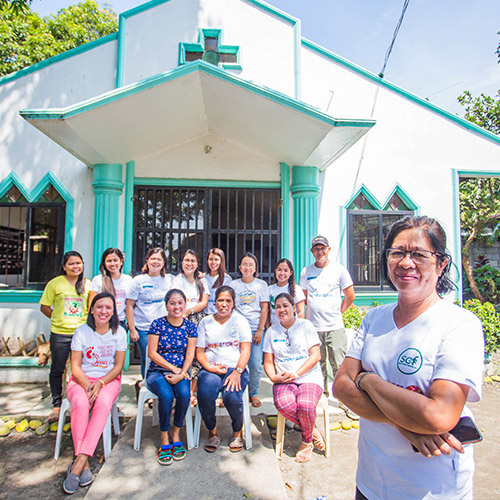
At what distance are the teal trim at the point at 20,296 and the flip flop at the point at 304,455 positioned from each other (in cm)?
417

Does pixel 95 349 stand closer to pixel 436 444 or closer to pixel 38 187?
pixel 436 444

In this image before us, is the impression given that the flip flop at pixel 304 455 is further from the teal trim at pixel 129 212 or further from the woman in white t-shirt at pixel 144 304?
the teal trim at pixel 129 212

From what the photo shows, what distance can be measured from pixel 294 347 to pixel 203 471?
4.03 feet

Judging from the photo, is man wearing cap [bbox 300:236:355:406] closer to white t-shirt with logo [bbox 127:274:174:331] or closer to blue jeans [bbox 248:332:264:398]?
blue jeans [bbox 248:332:264:398]

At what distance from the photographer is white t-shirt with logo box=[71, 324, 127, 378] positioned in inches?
125

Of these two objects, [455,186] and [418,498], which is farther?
[455,186]

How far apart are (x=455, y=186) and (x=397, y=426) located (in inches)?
218

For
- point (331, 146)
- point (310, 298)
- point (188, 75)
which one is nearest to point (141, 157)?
point (188, 75)

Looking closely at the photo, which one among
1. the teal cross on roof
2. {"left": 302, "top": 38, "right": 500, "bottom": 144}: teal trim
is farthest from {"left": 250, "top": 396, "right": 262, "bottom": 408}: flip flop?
{"left": 302, "top": 38, "right": 500, "bottom": 144}: teal trim

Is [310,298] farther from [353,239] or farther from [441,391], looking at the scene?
[441,391]

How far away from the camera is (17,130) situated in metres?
5.34

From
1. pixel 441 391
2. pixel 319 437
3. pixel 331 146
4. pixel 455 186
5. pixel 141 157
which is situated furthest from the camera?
pixel 455 186

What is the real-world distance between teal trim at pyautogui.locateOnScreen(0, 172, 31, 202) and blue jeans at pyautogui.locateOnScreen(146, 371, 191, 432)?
3.78m

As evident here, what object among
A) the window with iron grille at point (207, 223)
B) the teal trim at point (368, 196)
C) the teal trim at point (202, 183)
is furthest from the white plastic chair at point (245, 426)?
the teal trim at point (368, 196)
